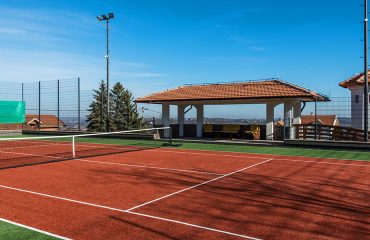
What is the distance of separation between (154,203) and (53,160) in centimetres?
873

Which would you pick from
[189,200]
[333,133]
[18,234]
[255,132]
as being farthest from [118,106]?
[18,234]

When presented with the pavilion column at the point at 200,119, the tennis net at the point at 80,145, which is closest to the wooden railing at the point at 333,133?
the pavilion column at the point at 200,119

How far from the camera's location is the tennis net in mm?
16562

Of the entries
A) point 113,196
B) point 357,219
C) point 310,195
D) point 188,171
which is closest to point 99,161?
point 188,171

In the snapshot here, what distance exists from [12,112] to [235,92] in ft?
66.8

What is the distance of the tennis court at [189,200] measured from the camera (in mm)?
5711

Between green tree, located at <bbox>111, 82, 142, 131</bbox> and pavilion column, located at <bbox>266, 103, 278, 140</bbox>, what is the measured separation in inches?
1551

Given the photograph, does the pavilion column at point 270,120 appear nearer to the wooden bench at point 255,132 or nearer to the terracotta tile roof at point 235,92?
the wooden bench at point 255,132

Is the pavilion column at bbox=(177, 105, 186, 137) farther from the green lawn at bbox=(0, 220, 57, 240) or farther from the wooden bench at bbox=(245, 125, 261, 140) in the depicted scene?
the green lawn at bbox=(0, 220, 57, 240)

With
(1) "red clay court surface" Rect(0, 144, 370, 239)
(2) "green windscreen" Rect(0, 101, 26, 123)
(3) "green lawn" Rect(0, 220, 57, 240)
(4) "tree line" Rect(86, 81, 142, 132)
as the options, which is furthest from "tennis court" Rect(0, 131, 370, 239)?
(4) "tree line" Rect(86, 81, 142, 132)

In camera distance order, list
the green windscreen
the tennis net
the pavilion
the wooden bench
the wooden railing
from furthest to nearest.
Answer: the green windscreen, the wooden bench, the pavilion, the wooden railing, the tennis net

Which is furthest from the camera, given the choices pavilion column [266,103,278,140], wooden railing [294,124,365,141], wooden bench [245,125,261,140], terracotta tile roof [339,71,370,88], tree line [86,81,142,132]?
tree line [86,81,142,132]

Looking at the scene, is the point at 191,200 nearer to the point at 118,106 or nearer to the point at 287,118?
the point at 287,118

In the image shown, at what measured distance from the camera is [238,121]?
27141 millimetres
